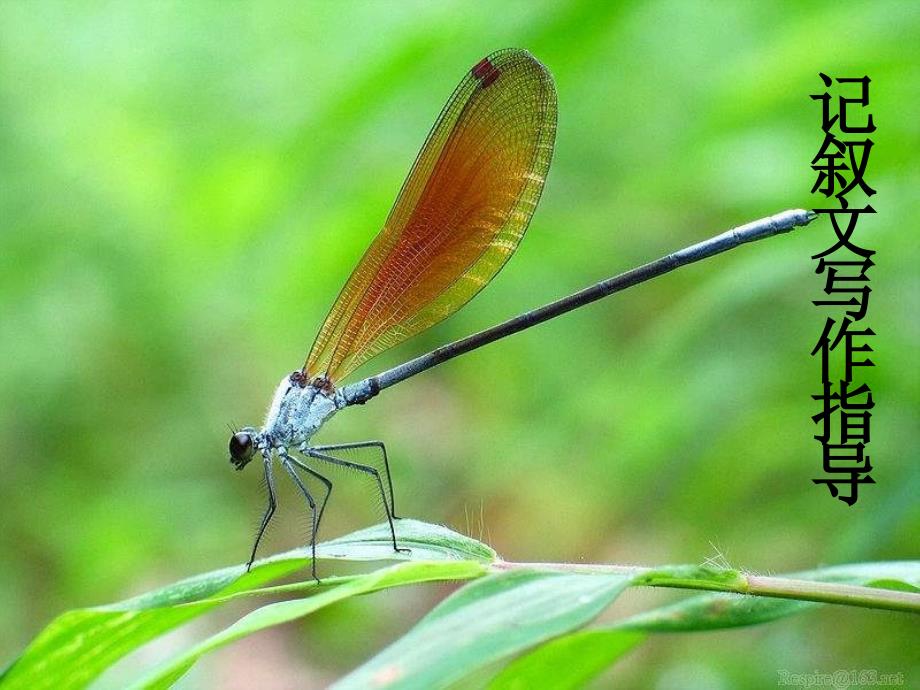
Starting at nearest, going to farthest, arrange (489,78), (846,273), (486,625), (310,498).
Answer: (486,625)
(310,498)
(489,78)
(846,273)

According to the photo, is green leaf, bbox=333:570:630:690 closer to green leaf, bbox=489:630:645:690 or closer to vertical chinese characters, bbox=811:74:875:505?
green leaf, bbox=489:630:645:690

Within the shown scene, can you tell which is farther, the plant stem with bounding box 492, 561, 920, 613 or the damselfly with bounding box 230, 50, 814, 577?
the damselfly with bounding box 230, 50, 814, 577

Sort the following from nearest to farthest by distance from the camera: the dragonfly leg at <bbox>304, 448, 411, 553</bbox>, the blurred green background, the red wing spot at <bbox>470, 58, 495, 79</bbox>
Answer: the dragonfly leg at <bbox>304, 448, 411, 553</bbox> → the red wing spot at <bbox>470, 58, 495, 79</bbox> → the blurred green background

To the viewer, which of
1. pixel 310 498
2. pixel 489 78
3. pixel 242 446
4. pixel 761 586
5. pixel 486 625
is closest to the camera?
pixel 486 625

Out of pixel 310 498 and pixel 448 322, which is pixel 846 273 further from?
pixel 448 322

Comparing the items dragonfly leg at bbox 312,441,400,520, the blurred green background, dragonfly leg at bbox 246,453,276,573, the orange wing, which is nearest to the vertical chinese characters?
the blurred green background

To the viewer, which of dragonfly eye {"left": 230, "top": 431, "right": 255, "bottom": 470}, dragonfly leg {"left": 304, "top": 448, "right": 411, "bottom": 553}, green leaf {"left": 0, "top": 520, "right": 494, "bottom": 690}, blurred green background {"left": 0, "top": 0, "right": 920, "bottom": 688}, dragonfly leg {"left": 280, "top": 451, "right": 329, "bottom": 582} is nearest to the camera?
green leaf {"left": 0, "top": 520, "right": 494, "bottom": 690}

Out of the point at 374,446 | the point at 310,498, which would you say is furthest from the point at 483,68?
the point at 310,498
